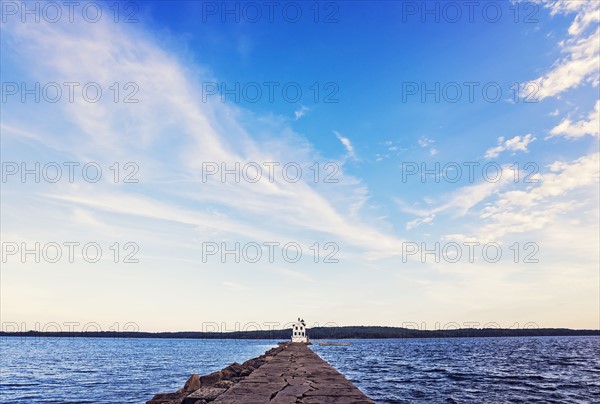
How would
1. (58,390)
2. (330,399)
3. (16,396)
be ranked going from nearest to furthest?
(330,399), (16,396), (58,390)

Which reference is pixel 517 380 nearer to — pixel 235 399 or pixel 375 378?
pixel 375 378

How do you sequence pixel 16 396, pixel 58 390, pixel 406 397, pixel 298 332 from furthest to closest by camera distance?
pixel 298 332 < pixel 58 390 < pixel 16 396 < pixel 406 397

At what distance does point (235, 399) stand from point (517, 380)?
21.6m

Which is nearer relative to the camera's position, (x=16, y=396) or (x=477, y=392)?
(x=477, y=392)

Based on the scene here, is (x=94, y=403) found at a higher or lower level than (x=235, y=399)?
lower

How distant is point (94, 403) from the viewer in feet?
57.6

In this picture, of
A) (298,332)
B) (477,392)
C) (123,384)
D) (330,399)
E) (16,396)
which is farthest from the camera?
(298,332)

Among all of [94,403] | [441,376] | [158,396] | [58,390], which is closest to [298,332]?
[441,376]

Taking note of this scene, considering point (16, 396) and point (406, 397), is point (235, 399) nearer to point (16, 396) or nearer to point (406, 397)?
point (406, 397)

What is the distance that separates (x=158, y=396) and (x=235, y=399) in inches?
217

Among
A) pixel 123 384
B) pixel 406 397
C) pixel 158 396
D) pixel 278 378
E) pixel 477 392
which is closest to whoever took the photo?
pixel 278 378

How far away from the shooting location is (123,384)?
24375 mm

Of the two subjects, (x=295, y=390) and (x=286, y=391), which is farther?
(x=295, y=390)

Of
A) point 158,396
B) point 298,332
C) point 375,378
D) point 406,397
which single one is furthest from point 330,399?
point 298,332
